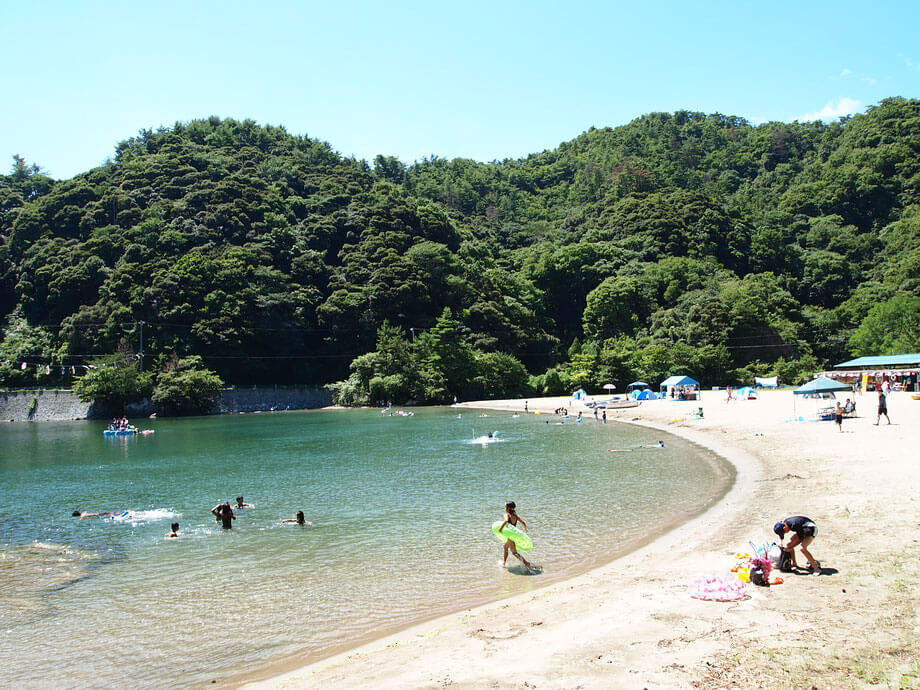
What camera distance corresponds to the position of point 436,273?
87625 millimetres

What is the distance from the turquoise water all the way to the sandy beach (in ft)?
4.12

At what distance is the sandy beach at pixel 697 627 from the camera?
6.59 meters

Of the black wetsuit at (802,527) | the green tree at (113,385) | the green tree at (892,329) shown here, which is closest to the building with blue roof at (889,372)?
the green tree at (892,329)

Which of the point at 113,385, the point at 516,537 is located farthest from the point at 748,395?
the point at 113,385

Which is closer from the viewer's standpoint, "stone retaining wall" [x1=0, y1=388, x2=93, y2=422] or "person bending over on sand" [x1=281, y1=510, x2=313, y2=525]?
"person bending over on sand" [x1=281, y1=510, x2=313, y2=525]

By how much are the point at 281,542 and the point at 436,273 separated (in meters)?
73.5

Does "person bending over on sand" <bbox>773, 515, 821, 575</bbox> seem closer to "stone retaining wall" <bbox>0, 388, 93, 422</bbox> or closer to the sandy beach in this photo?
the sandy beach

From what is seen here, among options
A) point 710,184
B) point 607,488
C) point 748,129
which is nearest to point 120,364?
point 607,488

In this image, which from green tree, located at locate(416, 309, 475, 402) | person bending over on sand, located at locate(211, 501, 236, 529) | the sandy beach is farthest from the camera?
green tree, located at locate(416, 309, 475, 402)

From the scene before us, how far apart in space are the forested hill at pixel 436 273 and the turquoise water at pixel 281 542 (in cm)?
4202

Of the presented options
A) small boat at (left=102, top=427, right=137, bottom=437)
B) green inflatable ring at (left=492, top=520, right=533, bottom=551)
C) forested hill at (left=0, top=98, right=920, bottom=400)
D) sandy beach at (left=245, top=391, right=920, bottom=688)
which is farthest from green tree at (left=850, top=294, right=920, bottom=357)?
small boat at (left=102, top=427, right=137, bottom=437)

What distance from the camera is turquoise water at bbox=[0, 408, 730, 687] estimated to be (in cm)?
979

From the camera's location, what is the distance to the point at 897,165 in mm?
102125

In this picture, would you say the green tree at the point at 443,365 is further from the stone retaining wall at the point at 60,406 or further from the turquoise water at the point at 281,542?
the turquoise water at the point at 281,542
